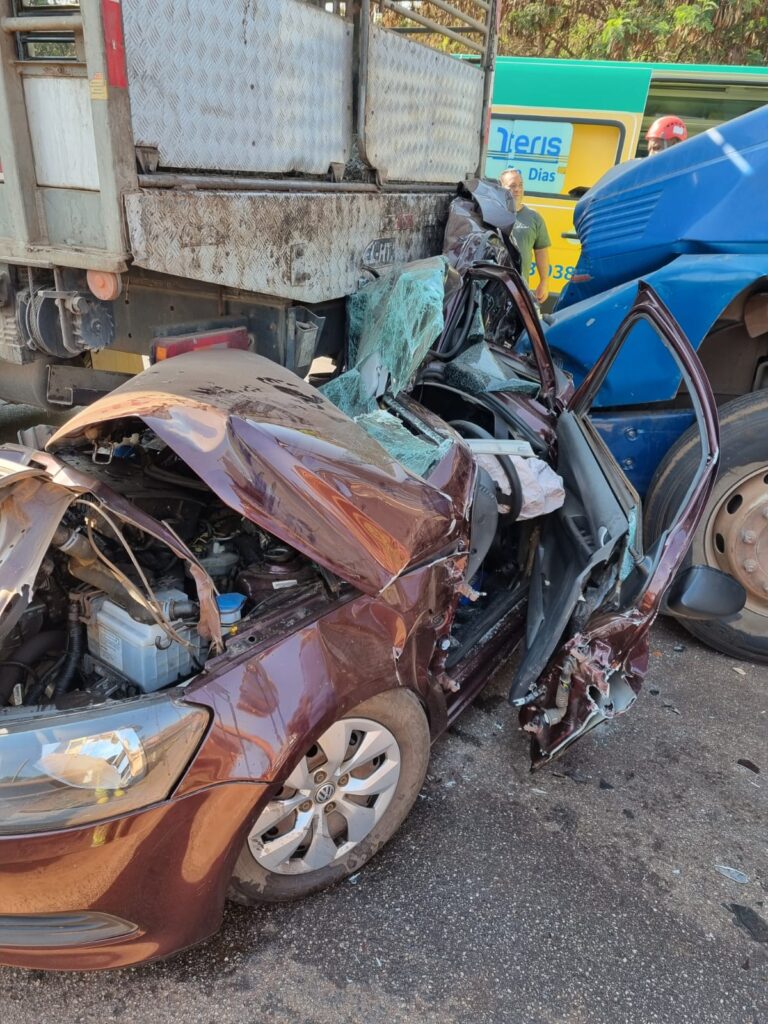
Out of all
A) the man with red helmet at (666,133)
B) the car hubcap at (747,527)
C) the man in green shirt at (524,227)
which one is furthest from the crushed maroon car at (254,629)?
the man with red helmet at (666,133)

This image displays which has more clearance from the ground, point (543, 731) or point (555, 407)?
point (555, 407)

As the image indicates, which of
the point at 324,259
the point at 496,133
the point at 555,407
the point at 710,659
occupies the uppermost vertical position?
the point at 496,133

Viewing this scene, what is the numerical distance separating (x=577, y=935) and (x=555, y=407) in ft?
8.01

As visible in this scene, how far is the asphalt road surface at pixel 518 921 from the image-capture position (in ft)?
6.48

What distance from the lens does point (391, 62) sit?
14.8ft

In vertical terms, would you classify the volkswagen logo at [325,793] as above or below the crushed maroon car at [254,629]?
below

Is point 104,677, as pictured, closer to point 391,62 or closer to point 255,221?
point 255,221

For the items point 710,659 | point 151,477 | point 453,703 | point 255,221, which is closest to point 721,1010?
point 453,703

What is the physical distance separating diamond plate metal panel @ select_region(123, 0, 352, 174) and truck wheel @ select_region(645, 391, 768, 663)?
8.43 feet

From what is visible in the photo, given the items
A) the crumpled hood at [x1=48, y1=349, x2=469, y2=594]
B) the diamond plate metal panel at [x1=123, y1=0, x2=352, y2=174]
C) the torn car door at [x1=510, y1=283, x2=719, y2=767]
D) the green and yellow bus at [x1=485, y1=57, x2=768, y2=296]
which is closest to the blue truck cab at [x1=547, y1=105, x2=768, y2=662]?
the torn car door at [x1=510, y1=283, x2=719, y2=767]

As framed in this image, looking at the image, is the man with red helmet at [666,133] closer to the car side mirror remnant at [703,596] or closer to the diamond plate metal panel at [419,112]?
the diamond plate metal panel at [419,112]

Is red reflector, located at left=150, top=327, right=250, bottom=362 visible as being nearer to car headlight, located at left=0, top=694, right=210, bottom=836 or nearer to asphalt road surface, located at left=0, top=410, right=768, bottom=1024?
car headlight, located at left=0, top=694, right=210, bottom=836

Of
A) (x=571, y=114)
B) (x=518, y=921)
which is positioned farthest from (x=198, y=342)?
(x=571, y=114)

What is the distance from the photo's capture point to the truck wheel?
352 cm
